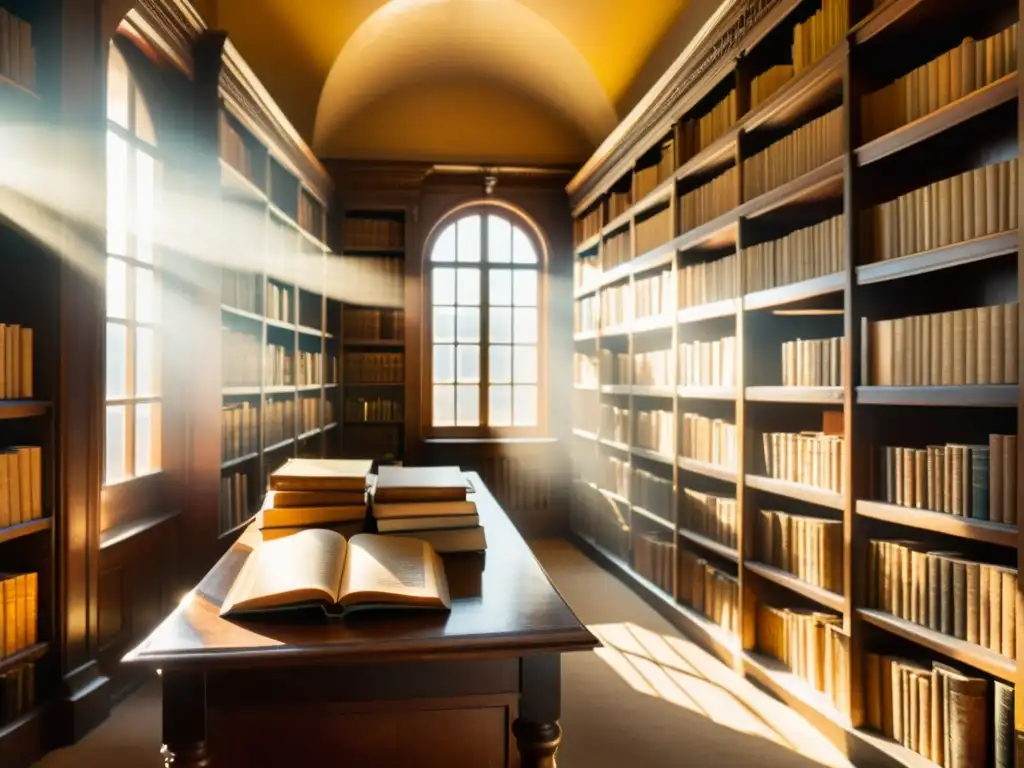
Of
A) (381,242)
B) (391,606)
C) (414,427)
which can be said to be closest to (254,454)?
(414,427)

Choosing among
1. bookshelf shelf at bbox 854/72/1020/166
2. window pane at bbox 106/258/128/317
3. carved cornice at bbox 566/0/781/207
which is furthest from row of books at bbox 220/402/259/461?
bookshelf shelf at bbox 854/72/1020/166

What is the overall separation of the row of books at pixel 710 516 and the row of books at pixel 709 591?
0.60ft

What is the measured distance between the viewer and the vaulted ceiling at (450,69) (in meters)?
6.55

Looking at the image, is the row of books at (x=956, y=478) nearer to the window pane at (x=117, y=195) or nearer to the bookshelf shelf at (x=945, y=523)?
the bookshelf shelf at (x=945, y=523)

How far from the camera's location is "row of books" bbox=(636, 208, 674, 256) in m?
5.36

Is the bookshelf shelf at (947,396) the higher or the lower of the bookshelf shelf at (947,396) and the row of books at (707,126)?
the lower

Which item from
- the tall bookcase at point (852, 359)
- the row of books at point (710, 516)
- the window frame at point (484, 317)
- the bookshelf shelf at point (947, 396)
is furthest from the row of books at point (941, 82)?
the window frame at point (484, 317)

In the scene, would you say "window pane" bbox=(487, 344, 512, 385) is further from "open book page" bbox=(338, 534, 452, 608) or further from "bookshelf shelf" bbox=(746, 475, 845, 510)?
"open book page" bbox=(338, 534, 452, 608)

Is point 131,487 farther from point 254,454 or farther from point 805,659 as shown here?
point 805,659

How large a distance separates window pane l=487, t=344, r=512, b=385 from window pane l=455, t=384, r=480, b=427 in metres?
0.22

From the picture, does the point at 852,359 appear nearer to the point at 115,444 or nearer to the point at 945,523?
the point at 945,523

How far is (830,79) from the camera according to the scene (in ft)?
11.0

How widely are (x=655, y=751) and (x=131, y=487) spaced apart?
2681mm

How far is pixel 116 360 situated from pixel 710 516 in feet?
10.4
